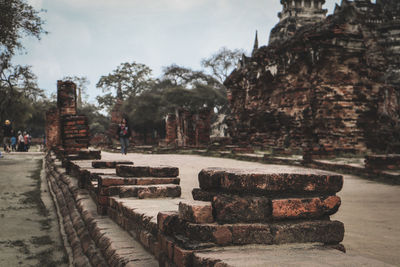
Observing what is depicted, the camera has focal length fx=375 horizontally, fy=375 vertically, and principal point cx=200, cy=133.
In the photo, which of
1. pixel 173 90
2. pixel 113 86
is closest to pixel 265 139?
pixel 173 90

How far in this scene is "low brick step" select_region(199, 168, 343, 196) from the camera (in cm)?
152

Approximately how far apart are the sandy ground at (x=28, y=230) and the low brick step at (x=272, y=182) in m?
1.51

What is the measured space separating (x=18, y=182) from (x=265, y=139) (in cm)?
930

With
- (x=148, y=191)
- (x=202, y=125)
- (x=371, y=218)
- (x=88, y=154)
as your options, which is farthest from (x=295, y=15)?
(x=148, y=191)

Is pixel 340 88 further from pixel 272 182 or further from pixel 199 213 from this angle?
pixel 199 213

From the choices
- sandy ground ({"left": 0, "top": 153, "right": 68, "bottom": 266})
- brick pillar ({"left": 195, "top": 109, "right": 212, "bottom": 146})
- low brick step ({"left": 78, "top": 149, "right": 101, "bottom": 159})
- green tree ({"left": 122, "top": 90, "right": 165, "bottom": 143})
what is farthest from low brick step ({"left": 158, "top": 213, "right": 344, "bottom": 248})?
green tree ({"left": 122, "top": 90, "right": 165, "bottom": 143})

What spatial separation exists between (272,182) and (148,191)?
1490 mm

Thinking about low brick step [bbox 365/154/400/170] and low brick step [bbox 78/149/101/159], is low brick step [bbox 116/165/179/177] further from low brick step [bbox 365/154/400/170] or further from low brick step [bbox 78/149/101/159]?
low brick step [bbox 365/154/400/170]

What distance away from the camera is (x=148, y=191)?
2838 mm

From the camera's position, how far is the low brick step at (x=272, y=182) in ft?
5.00

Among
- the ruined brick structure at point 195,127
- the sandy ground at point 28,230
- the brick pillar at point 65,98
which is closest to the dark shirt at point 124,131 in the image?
the brick pillar at point 65,98

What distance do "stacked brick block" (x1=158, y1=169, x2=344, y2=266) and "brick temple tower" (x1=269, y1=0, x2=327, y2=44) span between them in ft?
133

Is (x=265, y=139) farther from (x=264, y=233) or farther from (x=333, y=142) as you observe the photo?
(x=264, y=233)

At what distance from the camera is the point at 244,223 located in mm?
1492
